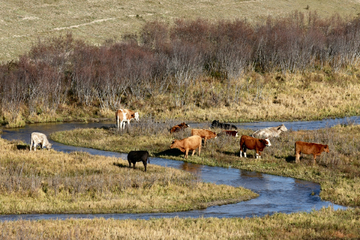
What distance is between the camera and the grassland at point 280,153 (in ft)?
68.0

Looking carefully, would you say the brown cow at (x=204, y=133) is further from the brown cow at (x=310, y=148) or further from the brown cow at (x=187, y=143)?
Result: the brown cow at (x=310, y=148)

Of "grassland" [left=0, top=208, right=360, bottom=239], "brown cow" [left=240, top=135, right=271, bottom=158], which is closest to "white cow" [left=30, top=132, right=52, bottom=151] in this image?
"brown cow" [left=240, top=135, right=271, bottom=158]

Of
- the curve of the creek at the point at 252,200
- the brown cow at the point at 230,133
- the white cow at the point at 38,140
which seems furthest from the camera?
the brown cow at the point at 230,133

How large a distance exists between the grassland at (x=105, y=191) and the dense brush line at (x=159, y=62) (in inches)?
972

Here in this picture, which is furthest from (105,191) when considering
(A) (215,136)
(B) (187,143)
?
(A) (215,136)

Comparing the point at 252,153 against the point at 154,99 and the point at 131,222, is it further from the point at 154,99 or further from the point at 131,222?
the point at 154,99

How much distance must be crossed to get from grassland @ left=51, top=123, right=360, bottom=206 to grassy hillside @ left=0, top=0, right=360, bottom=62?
3376 cm

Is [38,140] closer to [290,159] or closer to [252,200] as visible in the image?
[252,200]

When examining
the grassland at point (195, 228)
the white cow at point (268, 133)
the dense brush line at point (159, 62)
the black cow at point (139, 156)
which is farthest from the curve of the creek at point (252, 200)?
the dense brush line at point (159, 62)

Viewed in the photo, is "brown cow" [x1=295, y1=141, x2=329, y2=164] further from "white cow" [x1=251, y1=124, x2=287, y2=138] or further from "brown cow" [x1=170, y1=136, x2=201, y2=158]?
"white cow" [x1=251, y1=124, x2=287, y2=138]

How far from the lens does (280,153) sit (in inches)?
1027

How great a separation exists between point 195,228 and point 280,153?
1345 cm

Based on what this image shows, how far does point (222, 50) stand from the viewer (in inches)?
2329

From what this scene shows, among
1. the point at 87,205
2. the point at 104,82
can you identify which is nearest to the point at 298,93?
the point at 104,82
